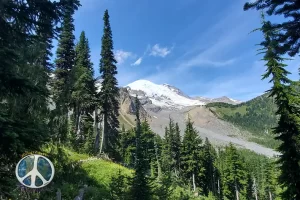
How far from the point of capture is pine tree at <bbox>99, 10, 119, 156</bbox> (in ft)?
139

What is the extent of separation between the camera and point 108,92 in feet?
139

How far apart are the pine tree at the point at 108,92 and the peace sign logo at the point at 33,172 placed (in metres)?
35.9

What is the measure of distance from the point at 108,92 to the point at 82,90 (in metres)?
3.76

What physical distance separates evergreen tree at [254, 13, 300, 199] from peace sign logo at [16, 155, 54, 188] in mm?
17484

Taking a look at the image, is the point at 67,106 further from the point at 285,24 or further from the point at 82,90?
the point at 285,24

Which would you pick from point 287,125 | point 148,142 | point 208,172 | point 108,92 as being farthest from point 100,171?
point 208,172

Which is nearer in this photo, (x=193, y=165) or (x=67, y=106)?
(x=67, y=106)

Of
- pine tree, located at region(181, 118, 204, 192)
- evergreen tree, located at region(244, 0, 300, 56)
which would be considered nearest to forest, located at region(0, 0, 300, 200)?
evergreen tree, located at region(244, 0, 300, 56)

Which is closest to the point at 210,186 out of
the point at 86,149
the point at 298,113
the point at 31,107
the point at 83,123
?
the point at 83,123

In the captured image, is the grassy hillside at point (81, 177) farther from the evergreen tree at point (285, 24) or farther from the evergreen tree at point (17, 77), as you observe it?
the evergreen tree at point (285, 24)

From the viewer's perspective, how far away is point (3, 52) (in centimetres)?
780

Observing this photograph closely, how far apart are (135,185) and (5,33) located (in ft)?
43.9

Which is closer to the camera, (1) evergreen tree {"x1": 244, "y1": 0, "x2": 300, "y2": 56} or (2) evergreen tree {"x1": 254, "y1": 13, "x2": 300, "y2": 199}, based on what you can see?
(1) evergreen tree {"x1": 244, "y1": 0, "x2": 300, "y2": 56}

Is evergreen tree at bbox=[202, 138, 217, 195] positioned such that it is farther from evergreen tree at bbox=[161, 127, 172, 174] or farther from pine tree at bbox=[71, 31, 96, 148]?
pine tree at bbox=[71, 31, 96, 148]
